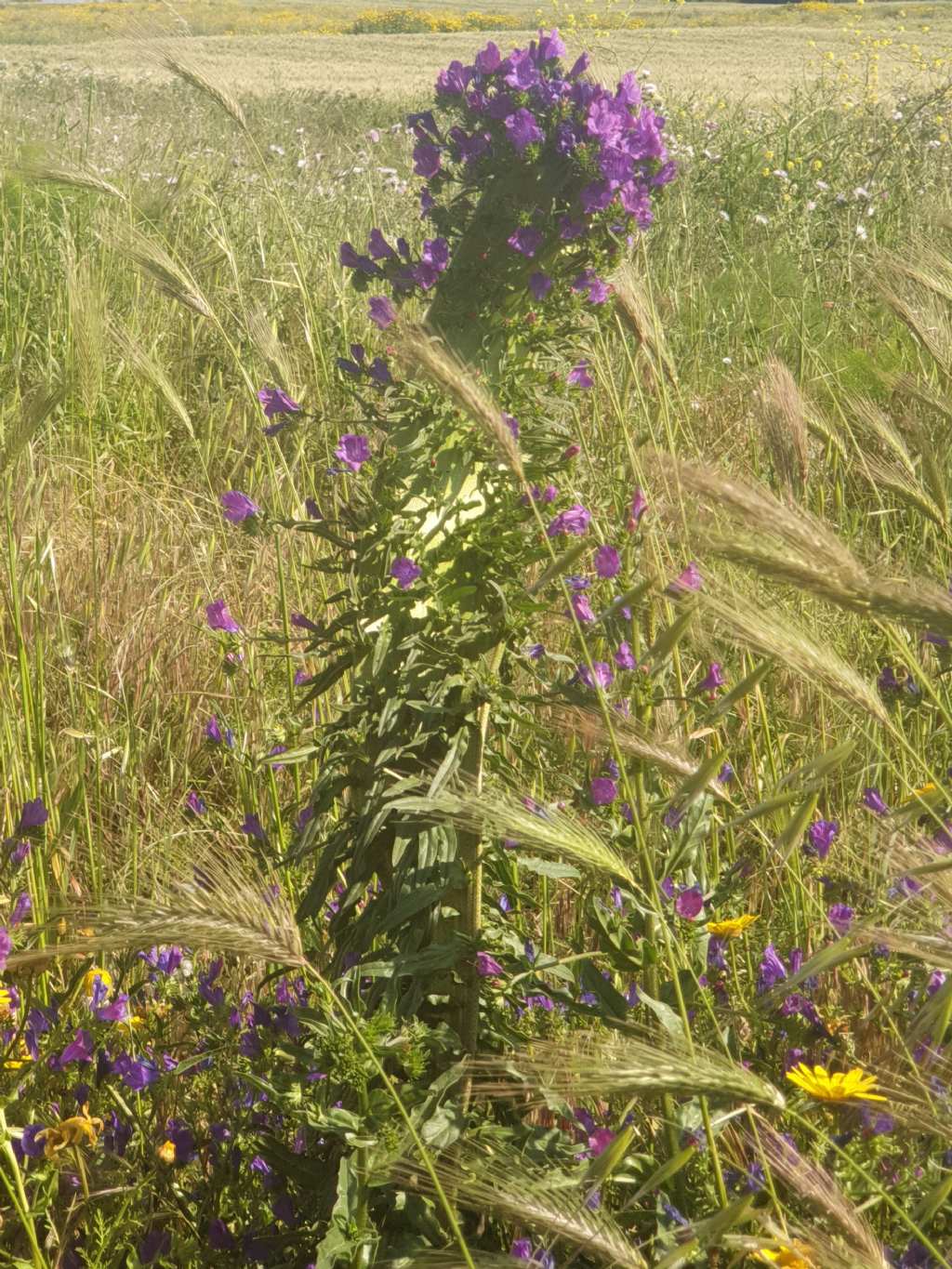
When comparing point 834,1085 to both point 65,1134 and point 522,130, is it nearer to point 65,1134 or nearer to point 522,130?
point 65,1134

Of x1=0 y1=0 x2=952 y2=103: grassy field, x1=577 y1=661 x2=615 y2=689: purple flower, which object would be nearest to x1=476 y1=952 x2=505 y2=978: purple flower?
x1=577 y1=661 x2=615 y2=689: purple flower

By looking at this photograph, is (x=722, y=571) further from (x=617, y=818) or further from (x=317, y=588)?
(x=317, y=588)

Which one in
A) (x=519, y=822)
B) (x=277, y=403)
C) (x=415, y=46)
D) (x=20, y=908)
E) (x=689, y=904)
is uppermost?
(x=415, y=46)

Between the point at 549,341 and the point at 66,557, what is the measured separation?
162cm

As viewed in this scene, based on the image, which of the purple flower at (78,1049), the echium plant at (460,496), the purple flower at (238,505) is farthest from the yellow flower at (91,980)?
the purple flower at (238,505)

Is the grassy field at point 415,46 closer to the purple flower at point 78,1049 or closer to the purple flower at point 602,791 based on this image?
the purple flower at point 602,791

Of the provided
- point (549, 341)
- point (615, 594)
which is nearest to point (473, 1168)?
point (549, 341)

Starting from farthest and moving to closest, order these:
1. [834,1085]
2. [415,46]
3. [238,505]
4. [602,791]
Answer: [415,46] → [238,505] → [602,791] → [834,1085]

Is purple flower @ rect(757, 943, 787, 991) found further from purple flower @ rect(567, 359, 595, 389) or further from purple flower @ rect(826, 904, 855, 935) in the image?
purple flower @ rect(567, 359, 595, 389)

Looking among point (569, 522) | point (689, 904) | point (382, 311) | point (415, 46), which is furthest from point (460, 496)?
point (415, 46)

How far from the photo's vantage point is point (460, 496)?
1504 millimetres

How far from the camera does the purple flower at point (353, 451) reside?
1.58 metres

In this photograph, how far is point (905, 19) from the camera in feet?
131

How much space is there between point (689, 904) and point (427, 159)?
0.92 metres
